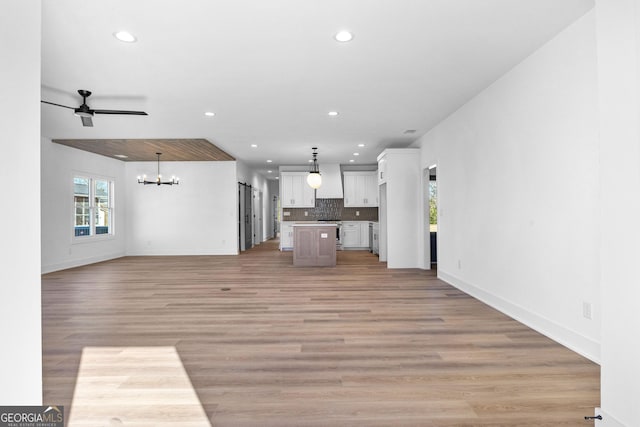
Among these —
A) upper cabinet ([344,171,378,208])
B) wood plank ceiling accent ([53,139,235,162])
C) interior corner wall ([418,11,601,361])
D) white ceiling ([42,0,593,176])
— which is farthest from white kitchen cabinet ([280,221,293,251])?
interior corner wall ([418,11,601,361])

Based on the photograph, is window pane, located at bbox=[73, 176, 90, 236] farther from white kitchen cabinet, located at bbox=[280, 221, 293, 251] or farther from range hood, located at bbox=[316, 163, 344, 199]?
range hood, located at bbox=[316, 163, 344, 199]

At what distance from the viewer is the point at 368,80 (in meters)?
4.19

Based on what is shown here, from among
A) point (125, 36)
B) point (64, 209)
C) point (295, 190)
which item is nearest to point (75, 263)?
point (64, 209)

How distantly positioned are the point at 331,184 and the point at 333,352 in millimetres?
8258

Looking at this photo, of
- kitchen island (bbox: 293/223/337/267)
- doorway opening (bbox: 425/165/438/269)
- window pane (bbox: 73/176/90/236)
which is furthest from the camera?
window pane (bbox: 73/176/90/236)

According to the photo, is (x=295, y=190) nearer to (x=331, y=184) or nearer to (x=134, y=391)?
(x=331, y=184)

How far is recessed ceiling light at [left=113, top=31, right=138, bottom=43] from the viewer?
3.05m

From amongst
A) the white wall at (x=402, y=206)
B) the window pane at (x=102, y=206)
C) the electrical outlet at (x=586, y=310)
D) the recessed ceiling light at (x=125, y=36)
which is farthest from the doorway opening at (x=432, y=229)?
the window pane at (x=102, y=206)

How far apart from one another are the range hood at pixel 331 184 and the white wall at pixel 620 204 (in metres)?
9.04

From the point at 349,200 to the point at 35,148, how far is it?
10.2 metres

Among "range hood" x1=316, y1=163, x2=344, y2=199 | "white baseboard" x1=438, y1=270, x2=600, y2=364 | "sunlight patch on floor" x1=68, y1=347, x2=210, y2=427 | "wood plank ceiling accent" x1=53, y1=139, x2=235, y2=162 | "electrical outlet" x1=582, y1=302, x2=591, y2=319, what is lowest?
"sunlight patch on floor" x1=68, y1=347, x2=210, y2=427

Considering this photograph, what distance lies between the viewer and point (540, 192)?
3375mm

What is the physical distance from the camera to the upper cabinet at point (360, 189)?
11.3 meters

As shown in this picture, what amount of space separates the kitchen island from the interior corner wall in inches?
134
